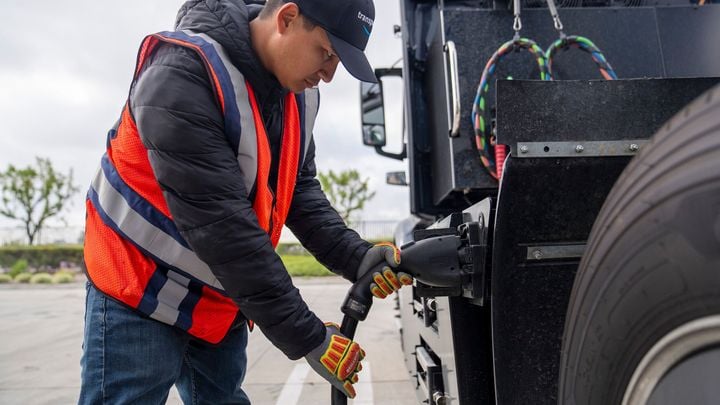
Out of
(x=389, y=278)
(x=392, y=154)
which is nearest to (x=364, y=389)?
(x=392, y=154)

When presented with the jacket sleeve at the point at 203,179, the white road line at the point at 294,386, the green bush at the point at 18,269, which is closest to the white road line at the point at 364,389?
the white road line at the point at 294,386

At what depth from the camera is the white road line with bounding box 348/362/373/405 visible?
11.4 ft

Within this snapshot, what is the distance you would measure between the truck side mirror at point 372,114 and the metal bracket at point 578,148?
7.65 ft

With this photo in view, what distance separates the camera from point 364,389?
12.4 feet

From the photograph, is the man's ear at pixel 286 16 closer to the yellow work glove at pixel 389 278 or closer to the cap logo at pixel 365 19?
the cap logo at pixel 365 19

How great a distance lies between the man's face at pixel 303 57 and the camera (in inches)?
59.8

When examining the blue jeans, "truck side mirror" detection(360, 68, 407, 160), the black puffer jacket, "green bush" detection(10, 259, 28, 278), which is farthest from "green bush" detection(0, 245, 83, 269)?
the black puffer jacket

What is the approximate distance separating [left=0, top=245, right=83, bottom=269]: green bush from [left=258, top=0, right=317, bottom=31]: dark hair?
72.8 feet

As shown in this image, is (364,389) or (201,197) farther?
(364,389)

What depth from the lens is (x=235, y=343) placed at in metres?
1.91

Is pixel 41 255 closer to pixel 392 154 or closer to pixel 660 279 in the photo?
pixel 392 154

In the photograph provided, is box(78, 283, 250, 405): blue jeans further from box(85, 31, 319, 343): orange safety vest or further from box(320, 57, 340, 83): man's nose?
box(320, 57, 340, 83): man's nose

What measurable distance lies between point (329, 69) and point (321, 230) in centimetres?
69

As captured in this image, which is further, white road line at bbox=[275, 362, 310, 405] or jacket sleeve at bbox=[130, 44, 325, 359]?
white road line at bbox=[275, 362, 310, 405]
